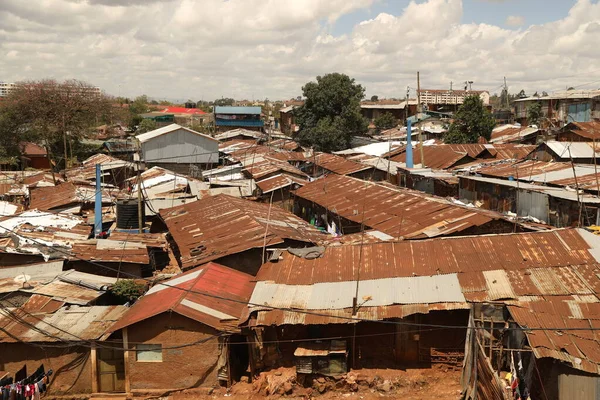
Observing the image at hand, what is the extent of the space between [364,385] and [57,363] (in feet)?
23.6

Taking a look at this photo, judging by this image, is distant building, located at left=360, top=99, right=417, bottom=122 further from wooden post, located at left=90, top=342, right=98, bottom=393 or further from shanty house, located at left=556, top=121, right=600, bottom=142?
wooden post, located at left=90, top=342, right=98, bottom=393

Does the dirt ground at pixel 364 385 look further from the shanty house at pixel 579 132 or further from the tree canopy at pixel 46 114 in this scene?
the tree canopy at pixel 46 114

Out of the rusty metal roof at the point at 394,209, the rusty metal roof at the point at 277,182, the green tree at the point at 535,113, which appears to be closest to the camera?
the rusty metal roof at the point at 394,209

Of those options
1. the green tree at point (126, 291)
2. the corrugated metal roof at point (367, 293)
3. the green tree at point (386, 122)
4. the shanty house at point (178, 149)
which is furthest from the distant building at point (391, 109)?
the corrugated metal roof at point (367, 293)

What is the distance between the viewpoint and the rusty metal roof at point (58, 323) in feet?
42.9

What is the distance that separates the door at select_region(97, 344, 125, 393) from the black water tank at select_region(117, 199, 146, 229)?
11.0 metres

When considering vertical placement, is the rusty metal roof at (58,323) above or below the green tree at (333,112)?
below

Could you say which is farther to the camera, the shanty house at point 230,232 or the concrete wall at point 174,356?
the shanty house at point 230,232

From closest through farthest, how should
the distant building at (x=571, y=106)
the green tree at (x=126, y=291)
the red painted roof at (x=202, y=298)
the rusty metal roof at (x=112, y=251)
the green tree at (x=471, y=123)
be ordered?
the red painted roof at (x=202, y=298) < the green tree at (x=126, y=291) < the rusty metal roof at (x=112, y=251) < the green tree at (x=471, y=123) < the distant building at (x=571, y=106)

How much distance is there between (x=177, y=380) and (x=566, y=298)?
8.51 m

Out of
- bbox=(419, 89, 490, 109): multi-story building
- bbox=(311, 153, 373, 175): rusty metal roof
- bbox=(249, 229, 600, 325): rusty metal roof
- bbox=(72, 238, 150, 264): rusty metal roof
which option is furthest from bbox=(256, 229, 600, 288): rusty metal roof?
bbox=(419, 89, 490, 109): multi-story building

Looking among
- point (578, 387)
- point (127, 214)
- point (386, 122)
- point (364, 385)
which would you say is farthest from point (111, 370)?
point (386, 122)

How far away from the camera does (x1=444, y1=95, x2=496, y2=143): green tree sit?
1591 inches

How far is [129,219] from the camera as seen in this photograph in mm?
Result: 23578
